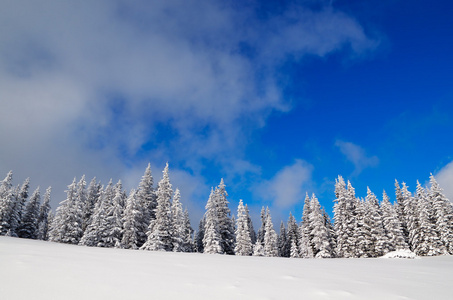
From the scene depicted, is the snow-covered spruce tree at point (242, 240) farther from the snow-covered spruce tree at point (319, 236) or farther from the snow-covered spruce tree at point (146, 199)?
the snow-covered spruce tree at point (146, 199)

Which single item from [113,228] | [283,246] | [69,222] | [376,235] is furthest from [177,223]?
[283,246]

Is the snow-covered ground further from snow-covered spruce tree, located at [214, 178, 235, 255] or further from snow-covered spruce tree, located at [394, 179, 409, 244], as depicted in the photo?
snow-covered spruce tree, located at [394, 179, 409, 244]

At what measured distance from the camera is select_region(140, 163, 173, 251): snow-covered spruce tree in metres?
35.2

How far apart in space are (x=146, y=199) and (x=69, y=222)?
47.7 ft

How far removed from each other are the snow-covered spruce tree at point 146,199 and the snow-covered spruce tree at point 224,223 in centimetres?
1088

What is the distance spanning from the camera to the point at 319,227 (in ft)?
Answer: 162

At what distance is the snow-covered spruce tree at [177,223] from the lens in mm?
38500

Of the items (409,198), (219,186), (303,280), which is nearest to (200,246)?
(219,186)

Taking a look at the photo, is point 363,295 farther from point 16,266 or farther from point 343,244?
point 343,244

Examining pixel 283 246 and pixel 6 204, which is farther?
pixel 283 246

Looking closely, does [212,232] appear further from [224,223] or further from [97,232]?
[97,232]

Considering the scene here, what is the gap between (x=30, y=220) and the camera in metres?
55.7

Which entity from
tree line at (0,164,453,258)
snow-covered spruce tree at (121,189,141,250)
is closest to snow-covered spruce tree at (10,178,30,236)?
tree line at (0,164,453,258)

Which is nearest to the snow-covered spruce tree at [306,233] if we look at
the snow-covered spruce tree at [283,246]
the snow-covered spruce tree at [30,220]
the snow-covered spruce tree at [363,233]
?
the snow-covered spruce tree at [363,233]
